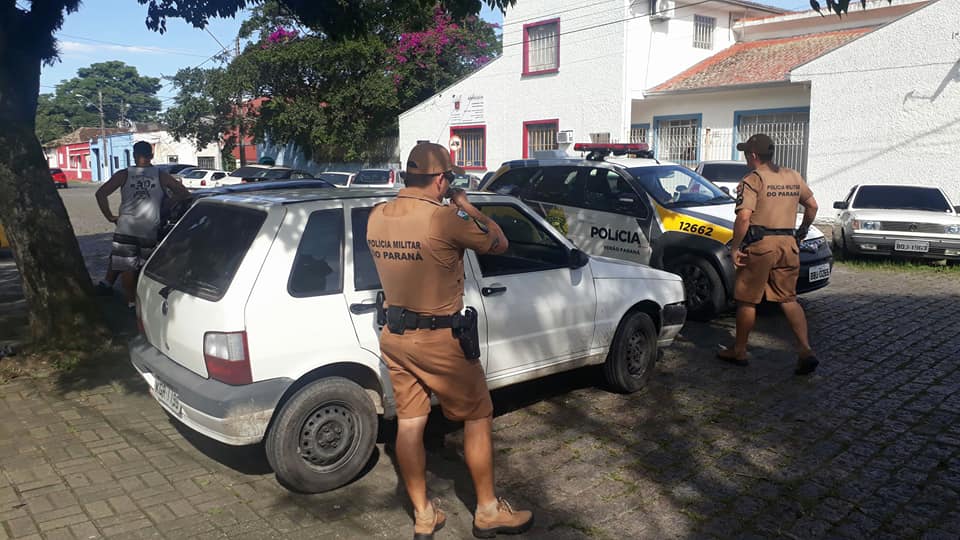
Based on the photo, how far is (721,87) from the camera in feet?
65.2

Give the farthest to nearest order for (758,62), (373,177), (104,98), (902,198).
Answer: (104,98) < (373,177) < (758,62) < (902,198)

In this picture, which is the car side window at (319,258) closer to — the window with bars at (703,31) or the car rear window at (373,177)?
the car rear window at (373,177)

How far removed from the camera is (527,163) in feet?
32.1

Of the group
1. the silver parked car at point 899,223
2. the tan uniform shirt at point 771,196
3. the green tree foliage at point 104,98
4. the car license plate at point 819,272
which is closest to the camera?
the tan uniform shirt at point 771,196

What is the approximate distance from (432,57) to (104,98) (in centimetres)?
7171

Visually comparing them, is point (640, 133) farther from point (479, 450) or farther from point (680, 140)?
point (479, 450)

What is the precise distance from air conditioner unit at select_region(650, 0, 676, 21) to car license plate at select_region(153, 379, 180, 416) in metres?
19.8

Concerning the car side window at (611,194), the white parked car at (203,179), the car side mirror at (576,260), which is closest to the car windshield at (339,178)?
the white parked car at (203,179)

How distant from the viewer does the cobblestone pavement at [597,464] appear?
155 inches

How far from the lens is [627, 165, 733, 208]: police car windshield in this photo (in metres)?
8.58

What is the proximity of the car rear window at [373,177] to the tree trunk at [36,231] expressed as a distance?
52.5ft

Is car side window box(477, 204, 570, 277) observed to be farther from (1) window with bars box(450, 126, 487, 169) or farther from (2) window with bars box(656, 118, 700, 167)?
(1) window with bars box(450, 126, 487, 169)

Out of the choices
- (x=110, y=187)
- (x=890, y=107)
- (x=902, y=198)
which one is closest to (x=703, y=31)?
(x=890, y=107)

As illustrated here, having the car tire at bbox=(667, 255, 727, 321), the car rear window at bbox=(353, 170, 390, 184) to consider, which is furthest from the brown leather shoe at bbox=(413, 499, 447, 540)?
the car rear window at bbox=(353, 170, 390, 184)
